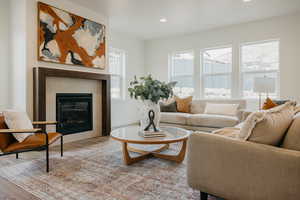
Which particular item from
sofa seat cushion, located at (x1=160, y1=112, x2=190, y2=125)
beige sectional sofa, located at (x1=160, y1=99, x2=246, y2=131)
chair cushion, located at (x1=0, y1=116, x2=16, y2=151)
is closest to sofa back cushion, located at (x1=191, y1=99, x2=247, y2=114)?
beige sectional sofa, located at (x1=160, y1=99, x2=246, y2=131)

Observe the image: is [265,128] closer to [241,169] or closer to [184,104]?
[241,169]

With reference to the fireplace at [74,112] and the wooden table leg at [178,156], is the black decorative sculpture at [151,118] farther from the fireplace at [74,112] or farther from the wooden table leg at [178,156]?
the fireplace at [74,112]

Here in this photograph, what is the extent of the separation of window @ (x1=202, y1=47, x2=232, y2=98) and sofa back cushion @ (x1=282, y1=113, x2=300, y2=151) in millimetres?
3882

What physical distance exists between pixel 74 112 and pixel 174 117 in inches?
88.6

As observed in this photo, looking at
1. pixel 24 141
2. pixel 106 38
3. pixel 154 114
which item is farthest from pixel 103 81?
pixel 24 141

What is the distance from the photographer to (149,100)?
2842 millimetres

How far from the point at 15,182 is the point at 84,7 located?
10.9 ft

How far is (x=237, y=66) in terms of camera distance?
197 inches

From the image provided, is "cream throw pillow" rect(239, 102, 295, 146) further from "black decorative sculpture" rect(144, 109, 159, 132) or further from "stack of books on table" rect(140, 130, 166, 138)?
"black decorative sculpture" rect(144, 109, 159, 132)

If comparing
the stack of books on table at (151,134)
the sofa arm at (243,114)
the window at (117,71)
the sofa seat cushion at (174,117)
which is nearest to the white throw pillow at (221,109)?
the sofa arm at (243,114)

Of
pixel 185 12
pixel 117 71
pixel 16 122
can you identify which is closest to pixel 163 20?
pixel 185 12

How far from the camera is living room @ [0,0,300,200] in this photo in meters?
1.51

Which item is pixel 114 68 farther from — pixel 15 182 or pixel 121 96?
pixel 15 182

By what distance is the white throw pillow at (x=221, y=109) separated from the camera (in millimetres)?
4371
